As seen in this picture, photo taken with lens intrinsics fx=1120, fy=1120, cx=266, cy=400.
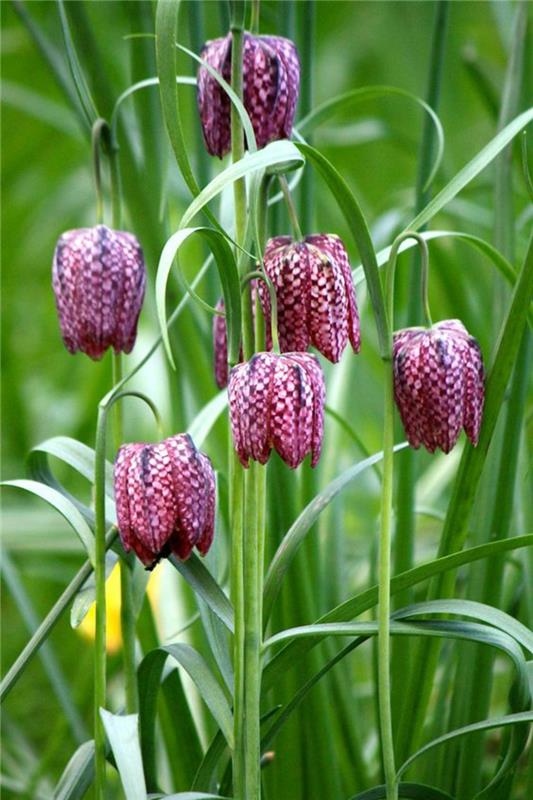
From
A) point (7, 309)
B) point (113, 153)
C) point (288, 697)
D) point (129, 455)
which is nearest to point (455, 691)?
point (288, 697)

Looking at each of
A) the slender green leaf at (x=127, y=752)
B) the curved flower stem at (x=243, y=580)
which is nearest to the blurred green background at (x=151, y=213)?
the curved flower stem at (x=243, y=580)

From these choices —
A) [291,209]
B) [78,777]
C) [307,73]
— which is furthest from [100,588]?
[307,73]

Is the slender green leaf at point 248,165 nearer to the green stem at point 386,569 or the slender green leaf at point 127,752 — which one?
the green stem at point 386,569

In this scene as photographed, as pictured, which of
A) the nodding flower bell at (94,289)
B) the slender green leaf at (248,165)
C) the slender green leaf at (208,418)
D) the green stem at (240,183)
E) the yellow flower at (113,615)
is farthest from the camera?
the yellow flower at (113,615)

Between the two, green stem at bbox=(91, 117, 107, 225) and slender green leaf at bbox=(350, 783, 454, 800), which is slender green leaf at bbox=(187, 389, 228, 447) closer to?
green stem at bbox=(91, 117, 107, 225)

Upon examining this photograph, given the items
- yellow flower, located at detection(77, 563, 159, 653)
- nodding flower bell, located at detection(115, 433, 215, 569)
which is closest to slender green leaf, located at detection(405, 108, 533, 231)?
nodding flower bell, located at detection(115, 433, 215, 569)

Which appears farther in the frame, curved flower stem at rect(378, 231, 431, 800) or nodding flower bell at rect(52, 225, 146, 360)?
nodding flower bell at rect(52, 225, 146, 360)
